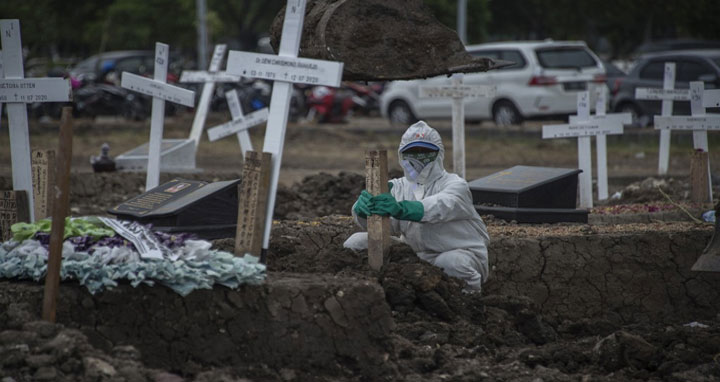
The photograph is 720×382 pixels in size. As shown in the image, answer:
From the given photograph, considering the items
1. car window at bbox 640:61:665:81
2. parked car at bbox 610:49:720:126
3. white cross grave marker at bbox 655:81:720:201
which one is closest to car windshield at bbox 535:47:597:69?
parked car at bbox 610:49:720:126

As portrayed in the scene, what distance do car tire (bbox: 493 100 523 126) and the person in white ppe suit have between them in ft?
46.9

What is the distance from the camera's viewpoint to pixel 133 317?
209 inches

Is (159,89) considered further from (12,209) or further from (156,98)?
(12,209)

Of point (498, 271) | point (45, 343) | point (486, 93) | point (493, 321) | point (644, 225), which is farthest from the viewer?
point (486, 93)

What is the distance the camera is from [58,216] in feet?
16.5

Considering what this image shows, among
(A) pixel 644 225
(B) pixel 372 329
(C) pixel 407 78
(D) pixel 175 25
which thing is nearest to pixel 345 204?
(A) pixel 644 225

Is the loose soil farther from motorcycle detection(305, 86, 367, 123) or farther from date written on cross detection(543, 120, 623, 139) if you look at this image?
motorcycle detection(305, 86, 367, 123)

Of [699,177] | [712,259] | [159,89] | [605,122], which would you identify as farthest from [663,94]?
[712,259]

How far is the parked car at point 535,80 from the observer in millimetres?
20203

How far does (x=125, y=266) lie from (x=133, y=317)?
251mm

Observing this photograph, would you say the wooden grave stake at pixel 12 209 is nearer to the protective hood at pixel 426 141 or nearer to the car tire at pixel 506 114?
the protective hood at pixel 426 141

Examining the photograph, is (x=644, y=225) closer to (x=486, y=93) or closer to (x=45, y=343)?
(x=486, y=93)

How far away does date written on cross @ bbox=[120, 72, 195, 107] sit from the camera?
30.9 feet

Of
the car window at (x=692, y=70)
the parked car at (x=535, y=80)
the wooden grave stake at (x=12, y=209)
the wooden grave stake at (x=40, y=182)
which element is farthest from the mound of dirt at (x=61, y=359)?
the car window at (x=692, y=70)
